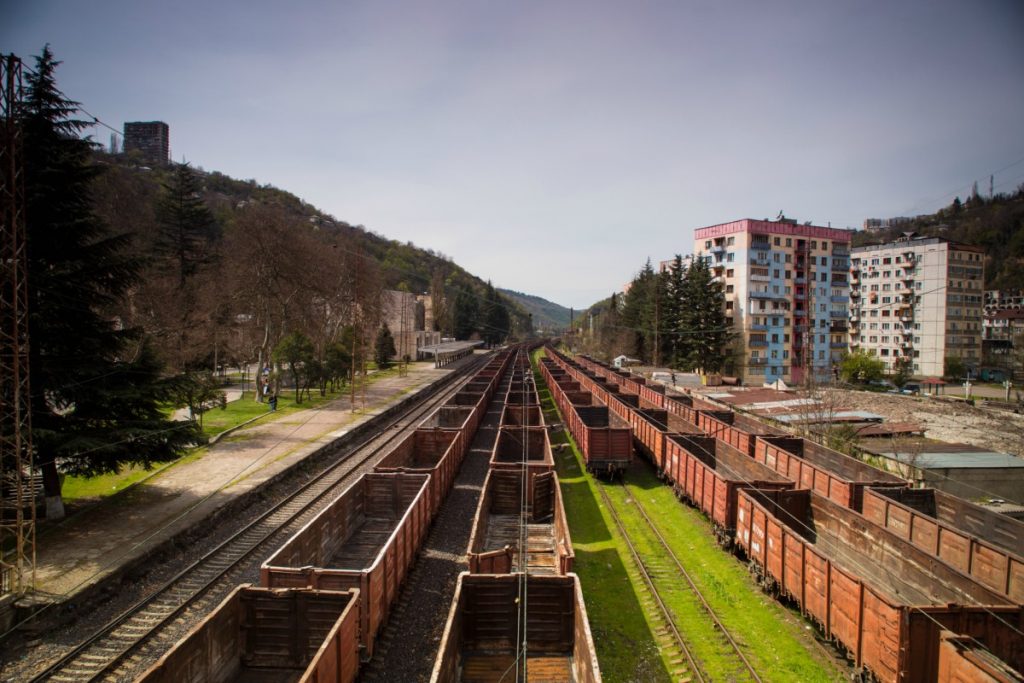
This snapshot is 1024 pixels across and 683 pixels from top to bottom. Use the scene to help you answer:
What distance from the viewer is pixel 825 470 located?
54.7 ft

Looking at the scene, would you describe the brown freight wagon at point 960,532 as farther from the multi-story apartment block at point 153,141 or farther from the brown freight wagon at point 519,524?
the multi-story apartment block at point 153,141

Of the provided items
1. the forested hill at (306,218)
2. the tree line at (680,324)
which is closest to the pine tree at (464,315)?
the forested hill at (306,218)

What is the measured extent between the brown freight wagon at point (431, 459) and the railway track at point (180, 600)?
267 centimetres

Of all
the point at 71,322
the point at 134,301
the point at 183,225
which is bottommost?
the point at 71,322

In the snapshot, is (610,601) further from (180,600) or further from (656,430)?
(656,430)

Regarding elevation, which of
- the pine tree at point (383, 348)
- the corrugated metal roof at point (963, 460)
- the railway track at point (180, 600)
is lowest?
the railway track at point (180, 600)

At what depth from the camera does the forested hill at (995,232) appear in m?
115

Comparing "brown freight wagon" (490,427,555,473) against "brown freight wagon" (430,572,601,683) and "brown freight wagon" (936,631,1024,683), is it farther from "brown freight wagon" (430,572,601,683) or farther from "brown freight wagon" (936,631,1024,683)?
"brown freight wagon" (936,631,1024,683)

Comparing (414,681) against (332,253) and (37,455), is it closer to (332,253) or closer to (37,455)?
(37,455)

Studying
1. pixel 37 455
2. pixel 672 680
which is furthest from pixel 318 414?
pixel 672 680

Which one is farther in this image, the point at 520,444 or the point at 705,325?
the point at 705,325

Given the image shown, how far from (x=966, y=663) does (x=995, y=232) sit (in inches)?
6097

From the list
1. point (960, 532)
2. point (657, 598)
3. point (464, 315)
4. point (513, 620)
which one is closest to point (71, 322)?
point (513, 620)

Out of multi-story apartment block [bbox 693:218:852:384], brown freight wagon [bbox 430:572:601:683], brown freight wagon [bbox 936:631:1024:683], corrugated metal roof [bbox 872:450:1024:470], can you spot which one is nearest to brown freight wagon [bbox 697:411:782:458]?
corrugated metal roof [bbox 872:450:1024:470]
